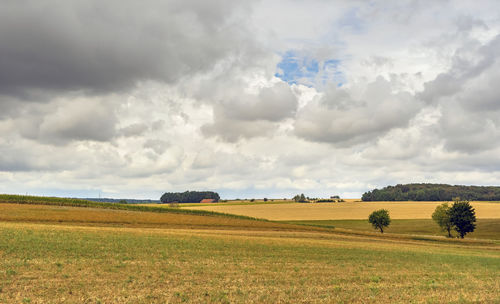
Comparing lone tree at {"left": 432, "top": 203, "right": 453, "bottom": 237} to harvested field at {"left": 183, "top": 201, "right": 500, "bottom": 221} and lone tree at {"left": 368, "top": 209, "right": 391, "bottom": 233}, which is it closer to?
lone tree at {"left": 368, "top": 209, "right": 391, "bottom": 233}

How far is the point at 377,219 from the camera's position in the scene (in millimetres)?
107562

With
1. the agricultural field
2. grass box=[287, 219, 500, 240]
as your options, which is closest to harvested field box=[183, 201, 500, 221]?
grass box=[287, 219, 500, 240]

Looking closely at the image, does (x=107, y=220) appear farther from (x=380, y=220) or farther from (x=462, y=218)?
(x=462, y=218)

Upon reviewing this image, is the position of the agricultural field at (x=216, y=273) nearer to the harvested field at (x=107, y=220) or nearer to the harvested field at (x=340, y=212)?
the harvested field at (x=107, y=220)

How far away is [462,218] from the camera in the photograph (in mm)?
95125

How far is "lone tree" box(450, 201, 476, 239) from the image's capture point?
9438 cm

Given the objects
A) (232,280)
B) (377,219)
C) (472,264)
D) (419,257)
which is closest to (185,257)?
(232,280)

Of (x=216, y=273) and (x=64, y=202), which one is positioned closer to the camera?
(x=216, y=273)

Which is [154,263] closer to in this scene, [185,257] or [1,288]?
[185,257]

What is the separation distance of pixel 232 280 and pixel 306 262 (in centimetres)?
1082

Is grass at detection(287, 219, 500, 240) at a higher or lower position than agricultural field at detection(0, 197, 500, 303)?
lower

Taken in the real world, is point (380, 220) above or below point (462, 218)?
below

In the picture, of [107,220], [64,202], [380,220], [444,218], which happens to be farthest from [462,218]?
[64,202]

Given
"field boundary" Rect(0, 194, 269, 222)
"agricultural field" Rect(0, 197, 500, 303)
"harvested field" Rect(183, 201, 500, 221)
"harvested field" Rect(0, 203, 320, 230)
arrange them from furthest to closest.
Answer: "harvested field" Rect(183, 201, 500, 221), "field boundary" Rect(0, 194, 269, 222), "harvested field" Rect(0, 203, 320, 230), "agricultural field" Rect(0, 197, 500, 303)
